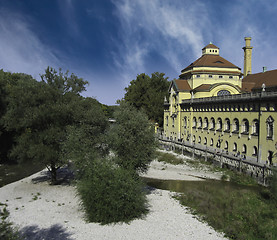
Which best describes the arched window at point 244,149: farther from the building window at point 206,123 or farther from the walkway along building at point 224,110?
the building window at point 206,123

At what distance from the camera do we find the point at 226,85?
1820 inches

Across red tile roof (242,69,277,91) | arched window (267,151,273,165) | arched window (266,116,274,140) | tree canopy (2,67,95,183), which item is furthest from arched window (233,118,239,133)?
tree canopy (2,67,95,183)

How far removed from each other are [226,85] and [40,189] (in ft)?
118

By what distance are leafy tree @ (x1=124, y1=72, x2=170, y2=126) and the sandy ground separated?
4080 centimetres

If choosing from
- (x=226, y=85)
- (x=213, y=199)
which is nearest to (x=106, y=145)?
(x=213, y=199)

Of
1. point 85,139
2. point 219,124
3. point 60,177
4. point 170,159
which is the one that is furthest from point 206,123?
point 85,139

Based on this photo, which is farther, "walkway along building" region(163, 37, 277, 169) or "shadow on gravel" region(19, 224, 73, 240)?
"walkway along building" region(163, 37, 277, 169)

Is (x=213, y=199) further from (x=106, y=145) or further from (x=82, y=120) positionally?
(x=82, y=120)

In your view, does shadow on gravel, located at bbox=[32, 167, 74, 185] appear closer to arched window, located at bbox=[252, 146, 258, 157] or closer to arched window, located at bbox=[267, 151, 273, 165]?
arched window, located at bbox=[252, 146, 258, 157]

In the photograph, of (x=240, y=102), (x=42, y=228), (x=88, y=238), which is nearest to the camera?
(x=88, y=238)

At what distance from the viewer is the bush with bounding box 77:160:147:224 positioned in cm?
1667

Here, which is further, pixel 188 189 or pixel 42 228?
pixel 188 189

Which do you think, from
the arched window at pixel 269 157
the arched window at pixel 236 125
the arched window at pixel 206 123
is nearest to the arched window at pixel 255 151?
the arched window at pixel 269 157

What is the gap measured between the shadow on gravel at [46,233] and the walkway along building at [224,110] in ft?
77.5
